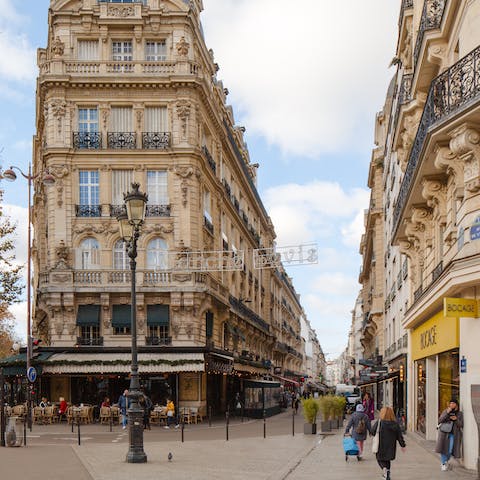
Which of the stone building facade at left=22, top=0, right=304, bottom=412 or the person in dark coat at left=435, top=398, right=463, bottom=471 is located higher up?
the stone building facade at left=22, top=0, right=304, bottom=412

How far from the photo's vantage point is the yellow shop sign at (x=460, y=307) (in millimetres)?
14236

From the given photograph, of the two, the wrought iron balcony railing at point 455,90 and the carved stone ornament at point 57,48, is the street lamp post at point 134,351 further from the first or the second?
the carved stone ornament at point 57,48

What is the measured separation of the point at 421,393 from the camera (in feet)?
83.5

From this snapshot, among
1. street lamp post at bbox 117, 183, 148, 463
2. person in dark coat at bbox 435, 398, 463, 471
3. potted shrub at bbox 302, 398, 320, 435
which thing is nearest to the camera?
person in dark coat at bbox 435, 398, 463, 471

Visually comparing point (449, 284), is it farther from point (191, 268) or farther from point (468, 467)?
point (191, 268)

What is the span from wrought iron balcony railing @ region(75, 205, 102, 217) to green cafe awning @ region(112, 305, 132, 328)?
15.5 ft

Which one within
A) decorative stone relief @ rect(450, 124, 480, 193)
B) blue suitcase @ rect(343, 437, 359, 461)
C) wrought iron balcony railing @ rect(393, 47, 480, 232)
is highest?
wrought iron balcony railing @ rect(393, 47, 480, 232)

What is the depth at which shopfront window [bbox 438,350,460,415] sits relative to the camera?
1772cm

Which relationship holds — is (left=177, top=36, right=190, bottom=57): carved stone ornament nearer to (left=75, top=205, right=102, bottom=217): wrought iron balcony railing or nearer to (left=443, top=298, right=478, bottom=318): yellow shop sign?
(left=75, top=205, right=102, bottom=217): wrought iron balcony railing

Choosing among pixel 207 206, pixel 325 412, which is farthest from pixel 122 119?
pixel 325 412

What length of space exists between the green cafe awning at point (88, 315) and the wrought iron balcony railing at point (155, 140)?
836 cm

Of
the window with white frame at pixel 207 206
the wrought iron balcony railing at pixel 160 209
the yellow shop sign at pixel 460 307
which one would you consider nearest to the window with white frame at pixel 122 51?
the wrought iron balcony railing at pixel 160 209

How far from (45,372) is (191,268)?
27.0ft

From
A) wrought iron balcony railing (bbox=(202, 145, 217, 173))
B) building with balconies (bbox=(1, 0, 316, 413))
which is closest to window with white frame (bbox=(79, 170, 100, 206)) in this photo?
building with balconies (bbox=(1, 0, 316, 413))
